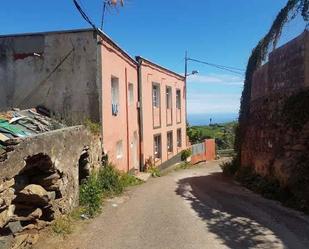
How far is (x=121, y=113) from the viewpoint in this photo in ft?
Answer: 55.5

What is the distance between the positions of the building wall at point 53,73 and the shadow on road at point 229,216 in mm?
4090

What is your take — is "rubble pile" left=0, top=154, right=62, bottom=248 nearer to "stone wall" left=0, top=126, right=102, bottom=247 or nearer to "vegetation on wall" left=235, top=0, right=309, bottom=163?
"stone wall" left=0, top=126, right=102, bottom=247

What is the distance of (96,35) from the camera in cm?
1355

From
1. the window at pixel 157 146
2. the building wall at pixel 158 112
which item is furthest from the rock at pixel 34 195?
the window at pixel 157 146

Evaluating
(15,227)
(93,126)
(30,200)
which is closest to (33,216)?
(30,200)

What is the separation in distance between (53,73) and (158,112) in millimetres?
10924

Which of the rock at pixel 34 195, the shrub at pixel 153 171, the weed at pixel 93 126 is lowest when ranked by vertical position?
the shrub at pixel 153 171

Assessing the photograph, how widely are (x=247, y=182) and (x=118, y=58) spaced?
21.0 feet

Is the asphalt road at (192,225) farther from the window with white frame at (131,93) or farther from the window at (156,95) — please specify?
the window at (156,95)

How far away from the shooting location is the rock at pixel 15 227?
7600 mm

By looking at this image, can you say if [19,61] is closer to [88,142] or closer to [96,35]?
[96,35]

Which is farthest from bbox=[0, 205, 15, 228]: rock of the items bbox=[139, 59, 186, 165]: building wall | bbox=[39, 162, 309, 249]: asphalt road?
bbox=[139, 59, 186, 165]: building wall

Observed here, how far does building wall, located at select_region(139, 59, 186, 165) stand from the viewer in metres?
21.4

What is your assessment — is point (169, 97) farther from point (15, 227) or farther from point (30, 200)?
point (15, 227)
